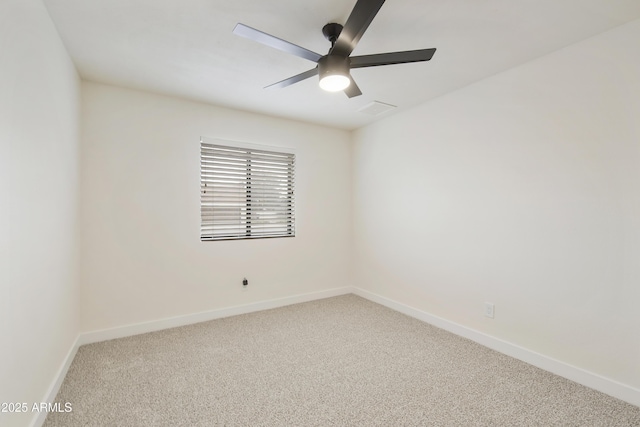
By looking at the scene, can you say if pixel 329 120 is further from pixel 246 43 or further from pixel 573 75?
pixel 573 75

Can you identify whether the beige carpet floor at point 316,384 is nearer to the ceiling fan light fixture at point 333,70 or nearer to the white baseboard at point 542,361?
the white baseboard at point 542,361

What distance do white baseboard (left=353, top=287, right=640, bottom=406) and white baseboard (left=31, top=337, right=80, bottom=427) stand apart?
123 inches

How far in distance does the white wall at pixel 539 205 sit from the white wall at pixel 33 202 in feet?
10.3

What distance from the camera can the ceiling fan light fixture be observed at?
1743 millimetres

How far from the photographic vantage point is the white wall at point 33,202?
1.28 meters

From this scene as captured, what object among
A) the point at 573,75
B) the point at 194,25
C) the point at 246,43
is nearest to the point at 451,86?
the point at 573,75

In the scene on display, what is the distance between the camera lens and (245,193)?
3518 millimetres

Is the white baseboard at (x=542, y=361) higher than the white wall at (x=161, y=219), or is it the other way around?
the white wall at (x=161, y=219)

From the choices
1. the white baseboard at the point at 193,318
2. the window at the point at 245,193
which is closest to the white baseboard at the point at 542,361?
the white baseboard at the point at 193,318

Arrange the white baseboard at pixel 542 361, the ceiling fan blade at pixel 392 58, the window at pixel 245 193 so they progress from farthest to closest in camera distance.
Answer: the window at pixel 245 193 → the white baseboard at pixel 542 361 → the ceiling fan blade at pixel 392 58

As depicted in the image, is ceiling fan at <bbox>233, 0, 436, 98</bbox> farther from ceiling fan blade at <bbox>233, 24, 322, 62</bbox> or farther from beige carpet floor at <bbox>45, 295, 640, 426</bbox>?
beige carpet floor at <bbox>45, 295, 640, 426</bbox>

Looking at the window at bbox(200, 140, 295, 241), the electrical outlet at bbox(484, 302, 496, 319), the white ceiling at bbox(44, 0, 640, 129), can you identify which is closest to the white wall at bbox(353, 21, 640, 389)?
the electrical outlet at bbox(484, 302, 496, 319)

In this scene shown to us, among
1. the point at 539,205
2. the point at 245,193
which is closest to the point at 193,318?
the point at 245,193

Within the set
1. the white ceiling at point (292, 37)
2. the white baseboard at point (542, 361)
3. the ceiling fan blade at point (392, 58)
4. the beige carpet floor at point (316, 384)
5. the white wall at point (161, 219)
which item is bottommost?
the beige carpet floor at point (316, 384)
